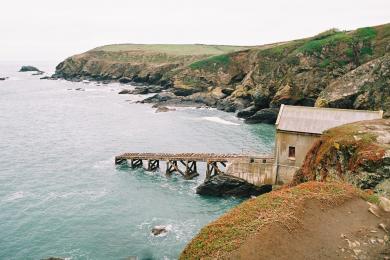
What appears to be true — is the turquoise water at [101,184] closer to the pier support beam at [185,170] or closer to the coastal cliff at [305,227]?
the pier support beam at [185,170]

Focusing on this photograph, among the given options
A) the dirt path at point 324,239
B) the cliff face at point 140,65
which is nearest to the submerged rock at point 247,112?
the cliff face at point 140,65

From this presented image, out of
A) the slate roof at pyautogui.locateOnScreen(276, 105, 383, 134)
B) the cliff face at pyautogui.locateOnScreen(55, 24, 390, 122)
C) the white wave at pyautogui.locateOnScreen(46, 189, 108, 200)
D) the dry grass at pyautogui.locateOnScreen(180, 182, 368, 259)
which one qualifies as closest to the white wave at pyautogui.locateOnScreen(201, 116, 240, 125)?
the cliff face at pyautogui.locateOnScreen(55, 24, 390, 122)

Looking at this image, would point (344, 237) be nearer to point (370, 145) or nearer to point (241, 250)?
point (241, 250)

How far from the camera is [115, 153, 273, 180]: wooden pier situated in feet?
162

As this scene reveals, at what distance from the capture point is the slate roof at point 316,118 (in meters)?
40.3

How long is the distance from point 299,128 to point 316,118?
2.08 metres

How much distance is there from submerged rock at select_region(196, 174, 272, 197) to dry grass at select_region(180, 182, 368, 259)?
Answer: 24029 mm

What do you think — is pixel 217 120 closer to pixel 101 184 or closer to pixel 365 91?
pixel 365 91

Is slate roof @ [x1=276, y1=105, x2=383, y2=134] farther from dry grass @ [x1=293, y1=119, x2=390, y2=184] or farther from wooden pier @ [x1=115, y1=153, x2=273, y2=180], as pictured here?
dry grass @ [x1=293, y1=119, x2=390, y2=184]

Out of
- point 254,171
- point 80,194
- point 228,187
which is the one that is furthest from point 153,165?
point 254,171

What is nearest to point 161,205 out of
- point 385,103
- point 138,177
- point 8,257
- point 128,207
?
point 128,207

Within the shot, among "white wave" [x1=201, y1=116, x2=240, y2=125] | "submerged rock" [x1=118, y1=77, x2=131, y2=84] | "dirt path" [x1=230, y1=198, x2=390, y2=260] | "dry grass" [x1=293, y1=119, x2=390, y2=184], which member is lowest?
"white wave" [x1=201, y1=116, x2=240, y2=125]

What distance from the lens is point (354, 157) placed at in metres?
27.2

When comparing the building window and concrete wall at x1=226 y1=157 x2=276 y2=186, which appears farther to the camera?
concrete wall at x1=226 y1=157 x2=276 y2=186
